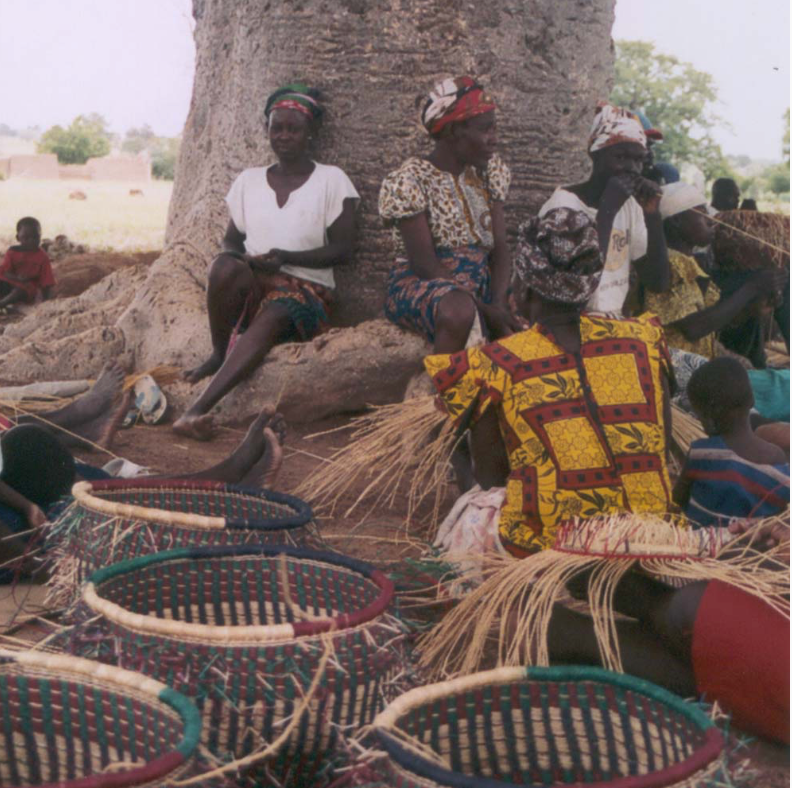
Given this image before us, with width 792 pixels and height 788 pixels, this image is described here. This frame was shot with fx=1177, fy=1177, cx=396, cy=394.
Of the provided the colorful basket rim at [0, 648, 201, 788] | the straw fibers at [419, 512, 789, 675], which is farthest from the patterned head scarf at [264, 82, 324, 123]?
the colorful basket rim at [0, 648, 201, 788]

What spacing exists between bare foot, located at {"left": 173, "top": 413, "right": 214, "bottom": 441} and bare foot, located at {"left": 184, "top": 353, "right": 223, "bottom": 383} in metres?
0.43

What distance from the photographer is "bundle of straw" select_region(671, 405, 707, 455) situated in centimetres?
398

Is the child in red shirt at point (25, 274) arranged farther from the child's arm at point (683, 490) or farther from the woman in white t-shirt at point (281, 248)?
the child's arm at point (683, 490)

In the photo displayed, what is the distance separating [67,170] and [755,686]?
104 feet

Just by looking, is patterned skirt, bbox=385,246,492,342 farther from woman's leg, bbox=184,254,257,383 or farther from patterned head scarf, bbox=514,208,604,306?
patterned head scarf, bbox=514,208,604,306

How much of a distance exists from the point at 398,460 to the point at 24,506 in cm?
119

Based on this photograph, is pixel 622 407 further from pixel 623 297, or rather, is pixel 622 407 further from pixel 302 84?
pixel 302 84

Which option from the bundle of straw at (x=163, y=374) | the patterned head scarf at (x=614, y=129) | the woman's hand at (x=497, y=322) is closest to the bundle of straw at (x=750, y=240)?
the patterned head scarf at (x=614, y=129)

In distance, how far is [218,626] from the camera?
2197 mm

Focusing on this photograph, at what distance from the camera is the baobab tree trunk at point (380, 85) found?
529cm

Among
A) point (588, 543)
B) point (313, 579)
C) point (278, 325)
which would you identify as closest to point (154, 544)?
point (313, 579)

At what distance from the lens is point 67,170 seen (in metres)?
32.1

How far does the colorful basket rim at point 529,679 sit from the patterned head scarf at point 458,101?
323 cm

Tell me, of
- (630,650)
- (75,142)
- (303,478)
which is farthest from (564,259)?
(75,142)
